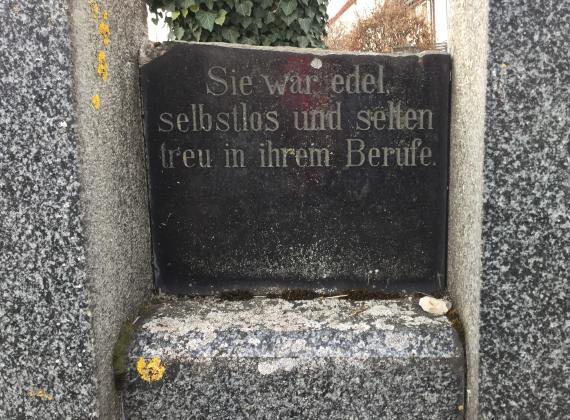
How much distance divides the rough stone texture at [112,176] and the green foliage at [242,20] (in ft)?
3.39

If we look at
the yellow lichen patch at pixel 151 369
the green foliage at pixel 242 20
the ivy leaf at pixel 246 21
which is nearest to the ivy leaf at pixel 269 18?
the green foliage at pixel 242 20

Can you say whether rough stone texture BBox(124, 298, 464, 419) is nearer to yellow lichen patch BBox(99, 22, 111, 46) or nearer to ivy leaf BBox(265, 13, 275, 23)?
yellow lichen patch BBox(99, 22, 111, 46)

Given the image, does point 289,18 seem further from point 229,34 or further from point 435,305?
point 435,305

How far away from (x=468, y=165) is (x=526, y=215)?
0.25 meters

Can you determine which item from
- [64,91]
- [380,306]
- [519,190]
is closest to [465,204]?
[519,190]

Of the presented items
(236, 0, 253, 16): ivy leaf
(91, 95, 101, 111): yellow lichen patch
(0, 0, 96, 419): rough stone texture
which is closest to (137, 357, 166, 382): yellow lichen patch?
(0, 0, 96, 419): rough stone texture

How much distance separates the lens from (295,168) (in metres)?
1.95

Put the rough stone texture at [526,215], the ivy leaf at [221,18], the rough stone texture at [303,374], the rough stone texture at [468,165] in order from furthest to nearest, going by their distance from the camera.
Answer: the ivy leaf at [221,18], the rough stone texture at [303,374], the rough stone texture at [468,165], the rough stone texture at [526,215]

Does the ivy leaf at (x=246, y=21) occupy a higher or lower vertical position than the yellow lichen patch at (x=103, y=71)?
higher

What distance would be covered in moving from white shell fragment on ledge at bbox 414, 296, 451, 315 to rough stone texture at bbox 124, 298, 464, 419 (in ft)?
0.32

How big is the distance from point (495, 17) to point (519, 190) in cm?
47

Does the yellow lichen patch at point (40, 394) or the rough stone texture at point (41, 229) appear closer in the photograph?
the rough stone texture at point (41, 229)

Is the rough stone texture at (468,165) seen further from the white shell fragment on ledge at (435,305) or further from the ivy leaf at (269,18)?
the ivy leaf at (269,18)

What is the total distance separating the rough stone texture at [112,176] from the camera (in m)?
1.53
